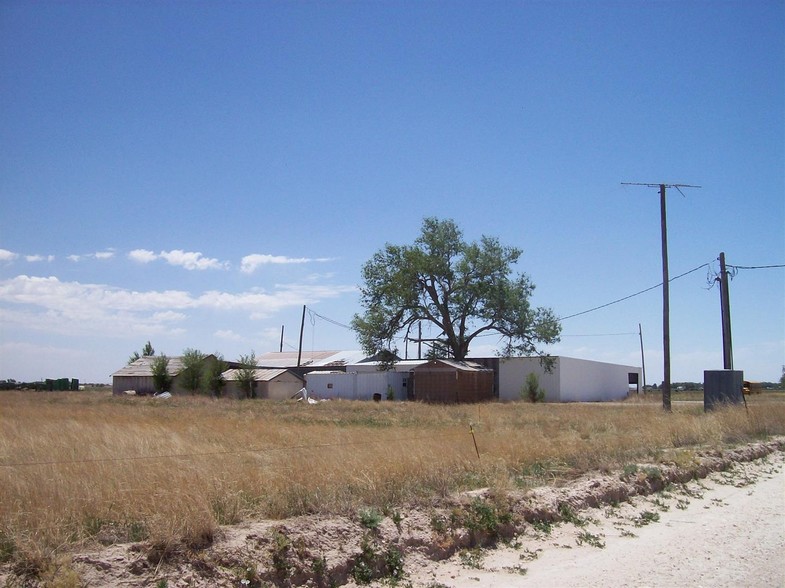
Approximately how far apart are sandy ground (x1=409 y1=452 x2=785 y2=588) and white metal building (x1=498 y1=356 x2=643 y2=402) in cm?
4577

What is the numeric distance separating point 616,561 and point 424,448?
4.69 metres

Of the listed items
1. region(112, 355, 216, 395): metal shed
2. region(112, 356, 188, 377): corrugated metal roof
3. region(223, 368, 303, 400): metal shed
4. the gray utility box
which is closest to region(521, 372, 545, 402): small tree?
region(223, 368, 303, 400): metal shed

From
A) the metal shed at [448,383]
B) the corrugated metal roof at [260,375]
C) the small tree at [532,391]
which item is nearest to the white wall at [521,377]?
the small tree at [532,391]

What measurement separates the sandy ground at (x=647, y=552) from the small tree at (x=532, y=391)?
42210 mm

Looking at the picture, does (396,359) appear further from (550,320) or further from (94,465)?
(94,465)

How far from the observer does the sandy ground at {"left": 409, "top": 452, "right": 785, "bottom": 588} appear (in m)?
7.69

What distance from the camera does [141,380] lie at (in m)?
66.4

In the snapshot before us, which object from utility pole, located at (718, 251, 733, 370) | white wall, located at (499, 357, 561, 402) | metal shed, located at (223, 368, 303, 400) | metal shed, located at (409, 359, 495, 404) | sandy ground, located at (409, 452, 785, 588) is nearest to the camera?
sandy ground, located at (409, 452, 785, 588)

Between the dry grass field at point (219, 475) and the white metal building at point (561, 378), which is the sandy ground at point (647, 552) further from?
the white metal building at point (561, 378)

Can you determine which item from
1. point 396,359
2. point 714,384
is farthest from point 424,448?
point 396,359

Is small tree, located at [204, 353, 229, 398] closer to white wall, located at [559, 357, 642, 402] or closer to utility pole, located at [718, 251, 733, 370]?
white wall, located at [559, 357, 642, 402]

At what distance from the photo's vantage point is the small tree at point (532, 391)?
177 ft

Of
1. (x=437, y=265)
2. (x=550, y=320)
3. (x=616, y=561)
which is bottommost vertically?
(x=616, y=561)

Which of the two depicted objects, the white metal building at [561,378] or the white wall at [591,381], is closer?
the white metal building at [561,378]
